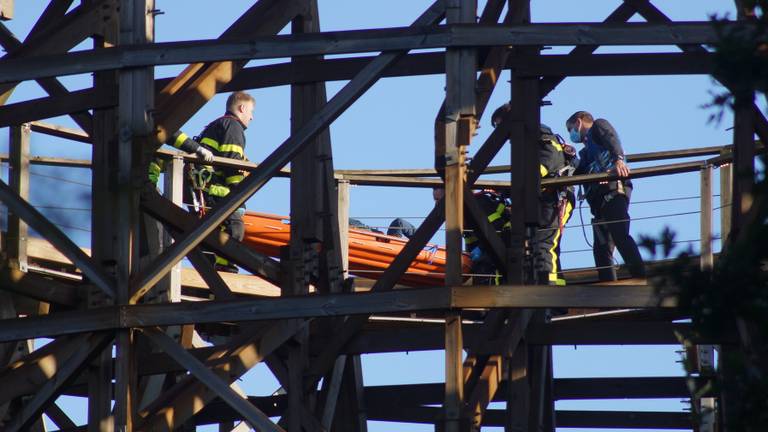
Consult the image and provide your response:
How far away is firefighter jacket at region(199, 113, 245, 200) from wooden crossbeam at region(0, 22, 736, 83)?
495cm

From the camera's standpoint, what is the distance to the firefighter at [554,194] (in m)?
16.5

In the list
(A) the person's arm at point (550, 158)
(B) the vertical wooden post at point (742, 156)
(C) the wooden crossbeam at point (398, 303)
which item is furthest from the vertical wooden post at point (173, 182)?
(B) the vertical wooden post at point (742, 156)

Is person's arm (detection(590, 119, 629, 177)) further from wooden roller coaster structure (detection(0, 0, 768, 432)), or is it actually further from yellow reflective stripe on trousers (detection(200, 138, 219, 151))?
yellow reflective stripe on trousers (detection(200, 138, 219, 151))

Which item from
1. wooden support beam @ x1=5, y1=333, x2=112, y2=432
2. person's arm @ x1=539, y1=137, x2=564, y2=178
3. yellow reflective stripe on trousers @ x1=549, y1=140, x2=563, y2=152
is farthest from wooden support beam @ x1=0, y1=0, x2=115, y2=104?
yellow reflective stripe on trousers @ x1=549, y1=140, x2=563, y2=152

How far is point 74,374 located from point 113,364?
4.21 ft

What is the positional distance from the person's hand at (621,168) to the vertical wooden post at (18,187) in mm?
4990

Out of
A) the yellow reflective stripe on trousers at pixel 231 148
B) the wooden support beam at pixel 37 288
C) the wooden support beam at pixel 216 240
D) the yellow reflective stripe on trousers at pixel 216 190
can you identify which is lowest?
the wooden support beam at pixel 37 288

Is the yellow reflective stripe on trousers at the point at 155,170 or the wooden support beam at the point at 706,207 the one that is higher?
the yellow reflective stripe on trousers at the point at 155,170

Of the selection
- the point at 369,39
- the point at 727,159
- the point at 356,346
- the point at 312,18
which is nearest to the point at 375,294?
the point at 369,39

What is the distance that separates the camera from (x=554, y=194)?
56.2ft

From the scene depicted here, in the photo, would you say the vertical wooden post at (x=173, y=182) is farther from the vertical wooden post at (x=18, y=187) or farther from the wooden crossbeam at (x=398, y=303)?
the wooden crossbeam at (x=398, y=303)

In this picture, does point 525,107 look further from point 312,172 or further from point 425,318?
point 425,318

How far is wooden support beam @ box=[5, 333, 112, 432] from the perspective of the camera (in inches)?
460

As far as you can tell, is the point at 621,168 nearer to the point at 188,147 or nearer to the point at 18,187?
the point at 188,147
